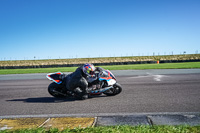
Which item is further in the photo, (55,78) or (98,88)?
(55,78)

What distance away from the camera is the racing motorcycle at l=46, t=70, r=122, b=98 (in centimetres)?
644

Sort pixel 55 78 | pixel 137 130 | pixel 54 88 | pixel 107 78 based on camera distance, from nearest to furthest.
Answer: pixel 137 130
pixel 107 78
pixel 55 78
pixel 54 88

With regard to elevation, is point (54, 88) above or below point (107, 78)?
below

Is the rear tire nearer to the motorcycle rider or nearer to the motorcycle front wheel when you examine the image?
the motorcycle rider

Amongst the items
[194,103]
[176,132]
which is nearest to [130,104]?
[194,103]

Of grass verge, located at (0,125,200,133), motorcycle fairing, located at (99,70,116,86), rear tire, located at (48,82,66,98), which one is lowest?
grass verge, located at (0,125,200,133)

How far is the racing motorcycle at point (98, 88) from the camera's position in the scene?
6445mm

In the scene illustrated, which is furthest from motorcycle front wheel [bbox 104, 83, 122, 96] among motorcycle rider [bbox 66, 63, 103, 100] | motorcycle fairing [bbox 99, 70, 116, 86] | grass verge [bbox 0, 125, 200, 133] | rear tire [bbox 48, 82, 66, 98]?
grass verge [bbox 0, 125, 200, 133]

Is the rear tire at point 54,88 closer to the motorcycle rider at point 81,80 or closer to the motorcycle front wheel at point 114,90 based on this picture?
the motorcycle rider at point 81,80

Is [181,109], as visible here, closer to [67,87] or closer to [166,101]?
[166,101]

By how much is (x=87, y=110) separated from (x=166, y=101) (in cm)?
280

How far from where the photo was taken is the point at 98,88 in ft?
21.3

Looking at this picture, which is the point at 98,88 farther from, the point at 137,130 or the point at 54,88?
the point at 137,130

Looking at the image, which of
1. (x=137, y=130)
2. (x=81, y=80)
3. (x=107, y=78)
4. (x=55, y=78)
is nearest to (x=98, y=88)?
(x=107, y=78)
